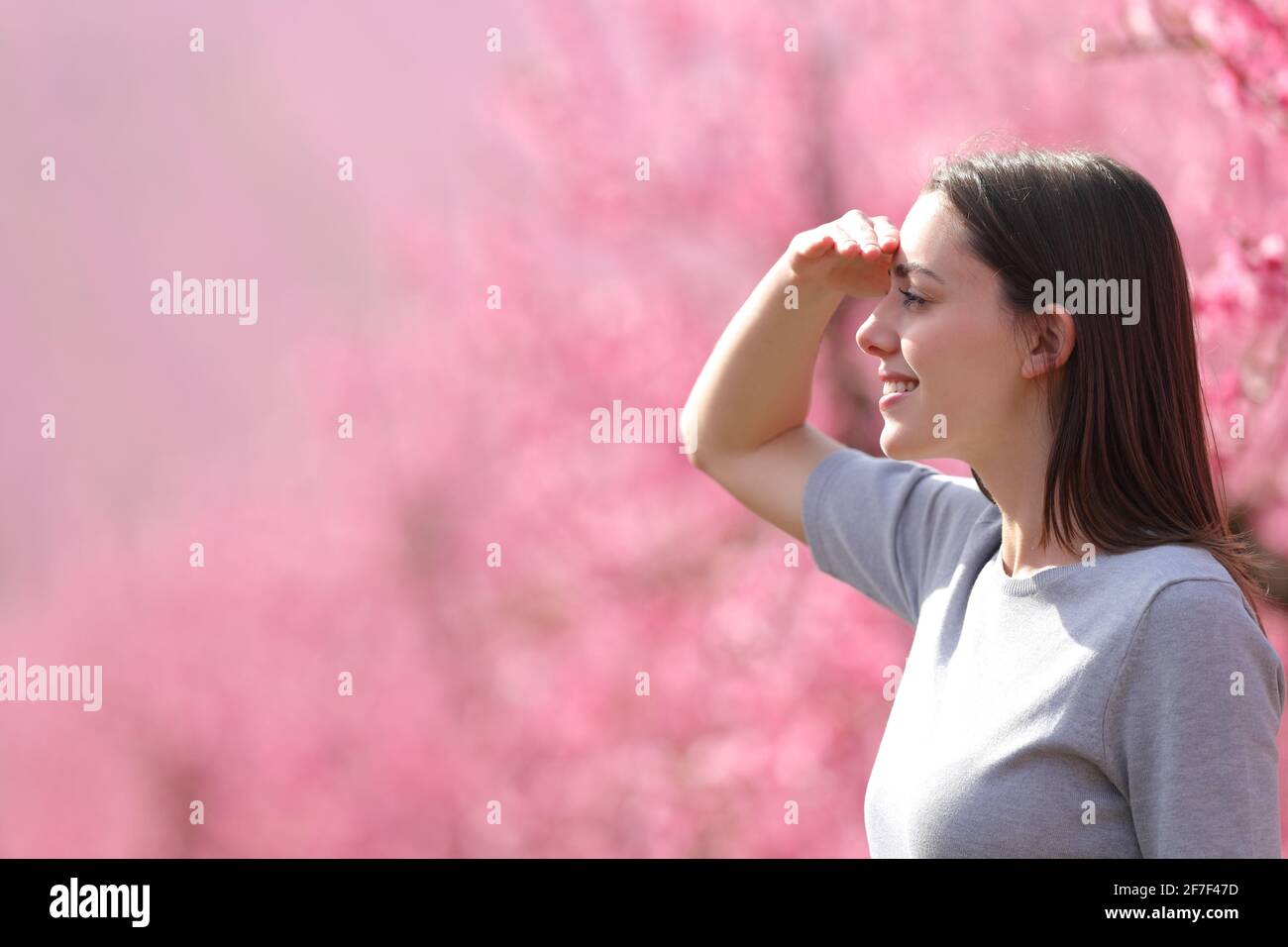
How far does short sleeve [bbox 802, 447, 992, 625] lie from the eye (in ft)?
0.84

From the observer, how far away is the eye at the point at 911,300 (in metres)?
1.27

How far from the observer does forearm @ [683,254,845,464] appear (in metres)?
1.53

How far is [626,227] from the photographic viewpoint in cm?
402

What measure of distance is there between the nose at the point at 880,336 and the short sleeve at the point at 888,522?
0.23m

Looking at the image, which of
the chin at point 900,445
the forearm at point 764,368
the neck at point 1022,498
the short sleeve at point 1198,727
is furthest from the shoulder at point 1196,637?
the forearm at point 764,368

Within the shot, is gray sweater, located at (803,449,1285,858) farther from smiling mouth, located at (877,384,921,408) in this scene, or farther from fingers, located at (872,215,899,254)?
fingers, located at (872,215,899,254)

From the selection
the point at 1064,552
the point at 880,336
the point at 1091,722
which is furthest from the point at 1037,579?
the point at 880,336

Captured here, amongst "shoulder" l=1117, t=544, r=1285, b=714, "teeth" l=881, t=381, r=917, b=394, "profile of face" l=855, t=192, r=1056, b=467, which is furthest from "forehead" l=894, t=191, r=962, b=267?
"shoulder" l=1117, t=544, r=1285, b=714

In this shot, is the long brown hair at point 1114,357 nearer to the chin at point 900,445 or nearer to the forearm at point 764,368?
the chin at point 900,445

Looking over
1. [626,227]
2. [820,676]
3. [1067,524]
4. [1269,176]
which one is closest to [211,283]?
[626,227]

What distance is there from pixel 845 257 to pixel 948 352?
0.67 feet

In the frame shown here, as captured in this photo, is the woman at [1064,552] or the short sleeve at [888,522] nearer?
the woman at [1064,552]
